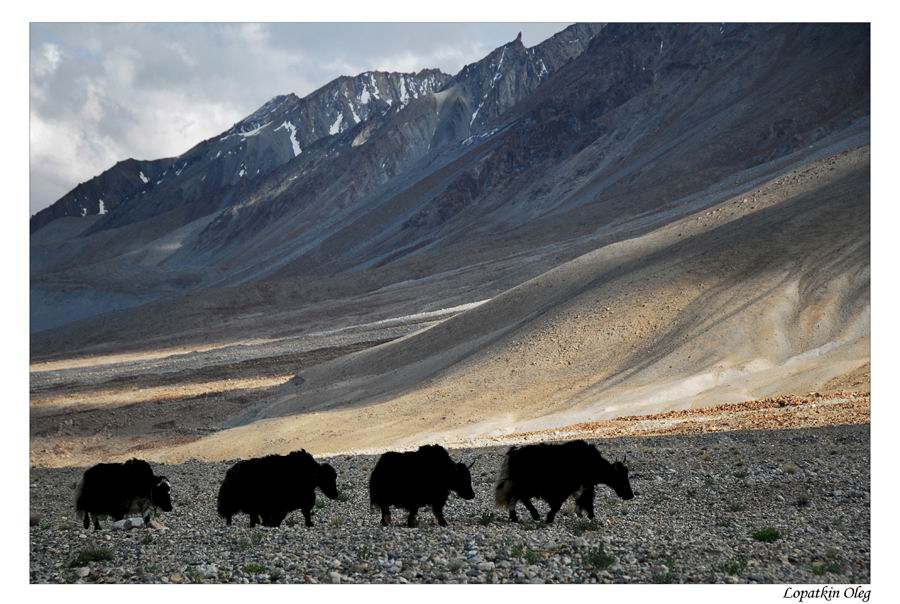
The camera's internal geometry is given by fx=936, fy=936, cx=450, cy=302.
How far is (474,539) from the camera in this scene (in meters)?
10.8

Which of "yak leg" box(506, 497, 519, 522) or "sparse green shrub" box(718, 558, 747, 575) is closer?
"sparse green shrub" box(718, 558, 747, 575)

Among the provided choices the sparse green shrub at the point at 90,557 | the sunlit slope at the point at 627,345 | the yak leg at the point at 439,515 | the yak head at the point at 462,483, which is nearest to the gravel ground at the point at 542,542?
the sparse green shrub at the point at 90,557

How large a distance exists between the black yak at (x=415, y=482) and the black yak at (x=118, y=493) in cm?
365

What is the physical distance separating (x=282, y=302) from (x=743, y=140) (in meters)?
63.8

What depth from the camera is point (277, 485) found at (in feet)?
41.3

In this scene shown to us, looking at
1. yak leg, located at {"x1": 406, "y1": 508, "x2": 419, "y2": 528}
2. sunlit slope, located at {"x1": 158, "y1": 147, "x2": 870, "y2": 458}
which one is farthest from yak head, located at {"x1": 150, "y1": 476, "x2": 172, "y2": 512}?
sunlit slope, located at {"x1": 158, "y1": 147, "x2": 870, "y2": 458}

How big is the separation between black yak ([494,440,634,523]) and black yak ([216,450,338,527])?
2.52 metres

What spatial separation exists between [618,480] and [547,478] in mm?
1430

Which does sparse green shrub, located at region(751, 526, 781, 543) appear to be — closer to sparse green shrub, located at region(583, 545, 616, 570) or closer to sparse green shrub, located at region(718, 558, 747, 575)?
sparse green shrub, located at region(718, 558, 747, 575)

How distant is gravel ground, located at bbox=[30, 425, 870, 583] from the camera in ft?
31.8

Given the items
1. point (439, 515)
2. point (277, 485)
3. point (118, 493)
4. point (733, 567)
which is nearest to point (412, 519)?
point (439, 515)

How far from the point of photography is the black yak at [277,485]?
41.0 ft

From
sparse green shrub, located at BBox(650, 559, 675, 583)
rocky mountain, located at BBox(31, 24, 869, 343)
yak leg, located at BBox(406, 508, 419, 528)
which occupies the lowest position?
sparse green shrub, located at BBox(650, 559, 675, 583)
